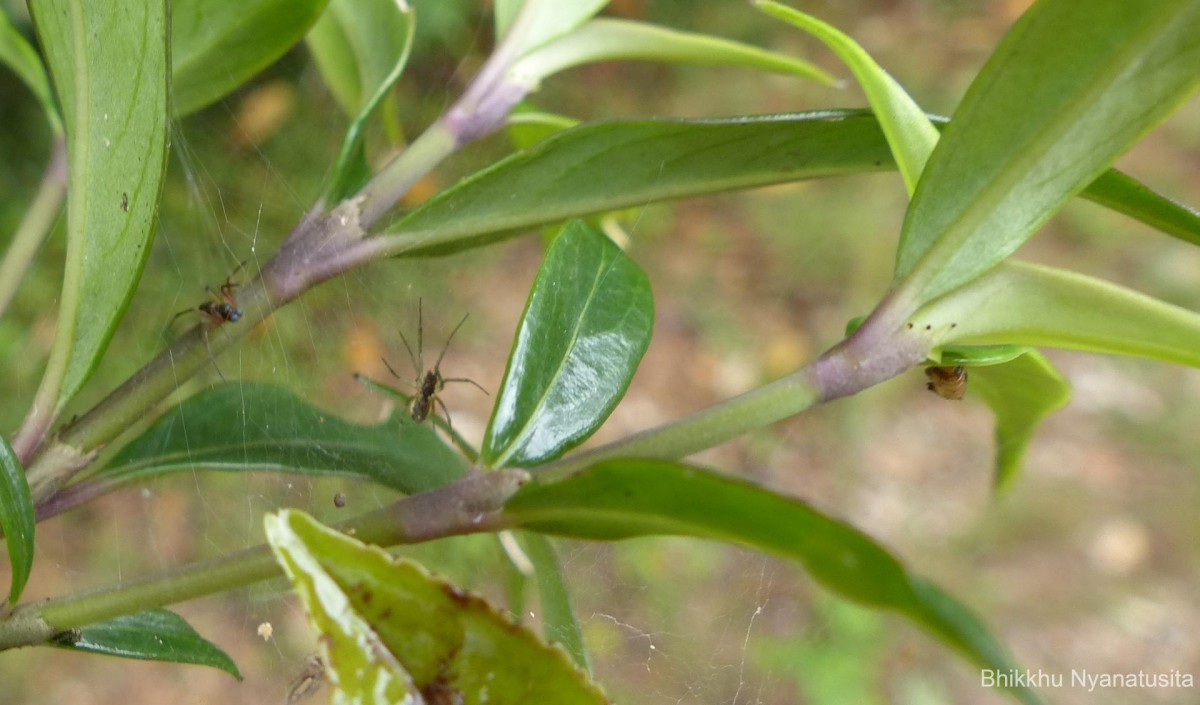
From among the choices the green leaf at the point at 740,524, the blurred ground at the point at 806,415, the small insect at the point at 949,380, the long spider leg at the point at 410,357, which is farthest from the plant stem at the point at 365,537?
the blurred ground at the point at 806,415

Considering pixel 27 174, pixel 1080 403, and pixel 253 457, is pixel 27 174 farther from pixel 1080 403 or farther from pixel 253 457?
pixel 1080 403

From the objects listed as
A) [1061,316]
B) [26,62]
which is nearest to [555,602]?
[1061,316]

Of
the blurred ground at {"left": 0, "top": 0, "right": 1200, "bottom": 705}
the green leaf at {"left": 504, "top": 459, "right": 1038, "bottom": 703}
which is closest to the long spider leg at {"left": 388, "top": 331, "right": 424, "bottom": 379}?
the blurred ground at {"left": 0, "top": 0, "right": 1200, "bottom": 705}

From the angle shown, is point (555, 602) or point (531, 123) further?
point (531, 123)

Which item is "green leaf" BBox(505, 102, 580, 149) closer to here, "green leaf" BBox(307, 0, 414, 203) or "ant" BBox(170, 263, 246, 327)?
"green leaf" BBox(307, 0, 414, 203)

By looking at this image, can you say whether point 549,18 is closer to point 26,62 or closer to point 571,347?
point 571,347

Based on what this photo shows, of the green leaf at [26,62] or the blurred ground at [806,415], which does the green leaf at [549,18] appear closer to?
the green leaf at [26,62]
